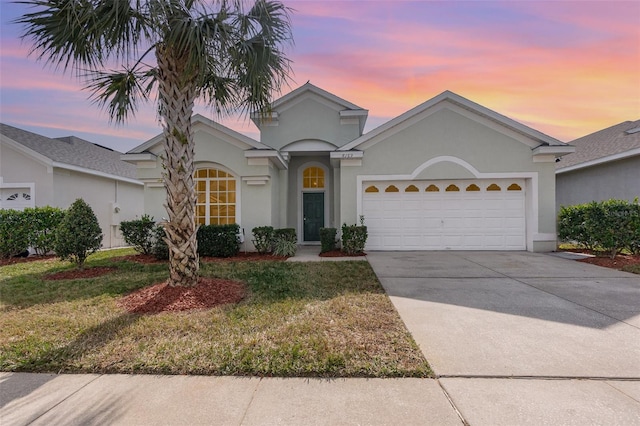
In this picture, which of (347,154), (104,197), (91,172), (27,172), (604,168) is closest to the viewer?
(347,154)

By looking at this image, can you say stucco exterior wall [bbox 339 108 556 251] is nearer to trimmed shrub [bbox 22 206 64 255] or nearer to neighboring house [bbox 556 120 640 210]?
neighboring house [bbox 556 120 640 210]

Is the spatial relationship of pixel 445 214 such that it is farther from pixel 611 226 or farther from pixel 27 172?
pixel 27 172

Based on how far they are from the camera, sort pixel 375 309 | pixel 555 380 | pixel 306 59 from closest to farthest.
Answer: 1. pixel 555 380
2. pixel 375 309
3. pixel 306 59

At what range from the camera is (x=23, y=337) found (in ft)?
13.4

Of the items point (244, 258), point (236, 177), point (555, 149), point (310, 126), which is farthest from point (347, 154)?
point (555, 149)

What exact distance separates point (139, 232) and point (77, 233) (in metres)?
2.52

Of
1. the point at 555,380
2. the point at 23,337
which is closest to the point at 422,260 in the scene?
the point at 555,380

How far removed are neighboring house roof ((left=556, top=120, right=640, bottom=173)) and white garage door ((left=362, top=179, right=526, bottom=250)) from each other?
18.3ft

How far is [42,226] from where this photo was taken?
11.0m

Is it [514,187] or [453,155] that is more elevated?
[453,155]

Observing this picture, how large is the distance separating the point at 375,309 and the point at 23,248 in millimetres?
12851

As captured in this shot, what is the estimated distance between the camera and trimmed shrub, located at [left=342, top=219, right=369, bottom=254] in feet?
35.7

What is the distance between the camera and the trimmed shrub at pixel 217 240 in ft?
34.3

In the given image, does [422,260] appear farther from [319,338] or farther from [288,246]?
[319,338]
